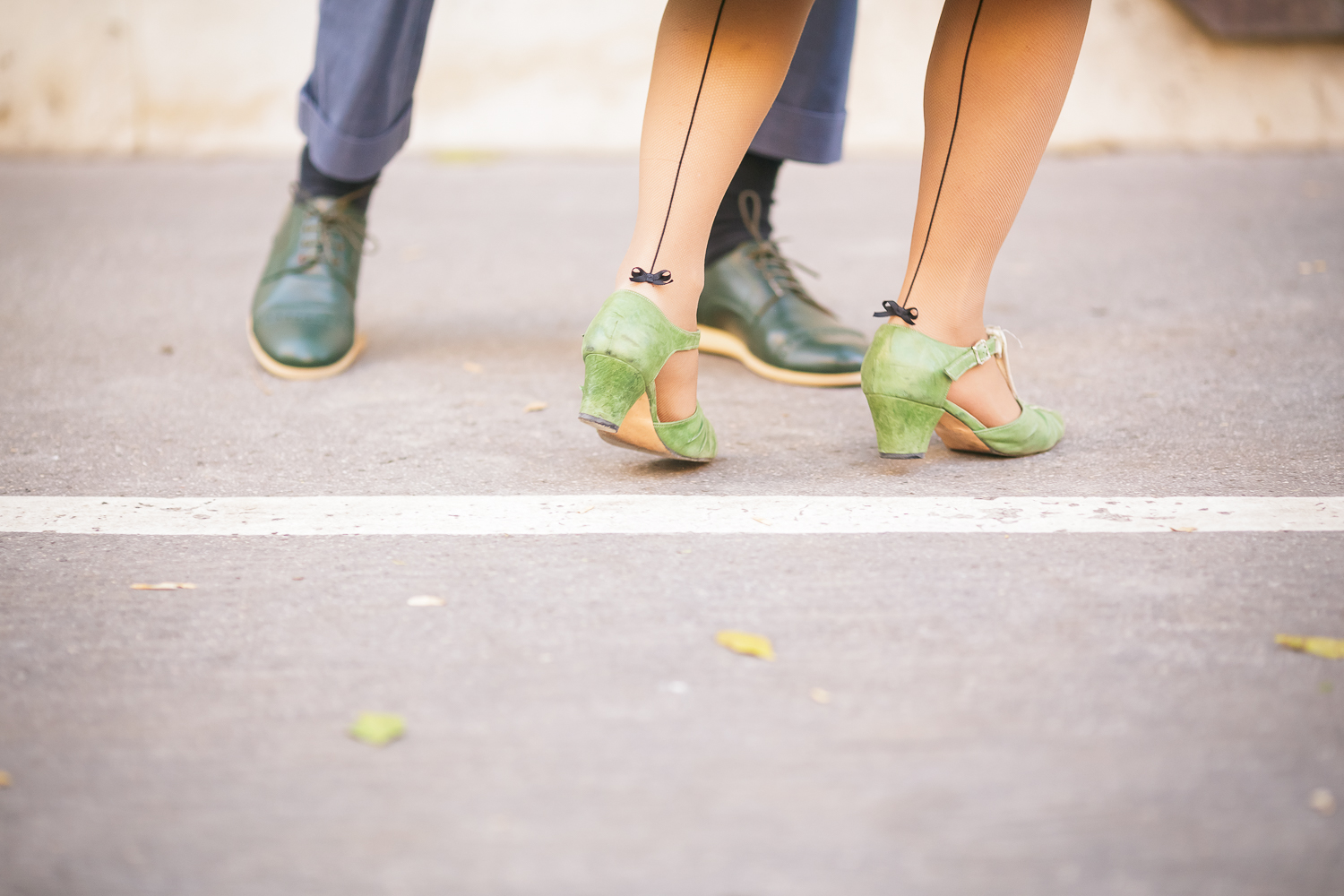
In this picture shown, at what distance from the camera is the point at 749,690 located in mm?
1068

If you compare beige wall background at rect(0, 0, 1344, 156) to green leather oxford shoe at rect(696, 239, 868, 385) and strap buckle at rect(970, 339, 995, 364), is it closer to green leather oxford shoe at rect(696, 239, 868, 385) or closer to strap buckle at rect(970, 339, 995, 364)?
green leather oxford shoe at rect(696, 239, 868, 385)

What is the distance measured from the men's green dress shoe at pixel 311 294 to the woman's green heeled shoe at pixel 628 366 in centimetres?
88

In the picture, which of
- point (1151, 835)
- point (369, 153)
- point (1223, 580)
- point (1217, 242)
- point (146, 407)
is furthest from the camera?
point (1217, 242)

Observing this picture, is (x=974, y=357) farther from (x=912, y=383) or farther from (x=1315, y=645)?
(x=1315, y=645)

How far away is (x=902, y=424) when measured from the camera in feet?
5.16

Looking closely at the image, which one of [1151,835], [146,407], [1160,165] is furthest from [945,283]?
[1160,165]

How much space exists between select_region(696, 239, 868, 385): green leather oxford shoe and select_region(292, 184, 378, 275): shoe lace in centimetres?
69

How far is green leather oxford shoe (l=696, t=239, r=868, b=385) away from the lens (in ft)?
6.98

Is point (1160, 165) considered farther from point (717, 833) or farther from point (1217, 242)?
point (717, 833)

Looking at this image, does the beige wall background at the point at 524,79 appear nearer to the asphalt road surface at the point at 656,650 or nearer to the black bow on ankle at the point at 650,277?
the asphalt road surface at the point at 656,650

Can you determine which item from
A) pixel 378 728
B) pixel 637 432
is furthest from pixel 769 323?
pixel 378 728

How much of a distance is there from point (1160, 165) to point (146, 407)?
429 cm

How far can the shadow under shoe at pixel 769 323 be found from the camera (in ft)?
6.98

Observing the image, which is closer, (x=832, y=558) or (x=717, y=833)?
(x=717, y=833)
